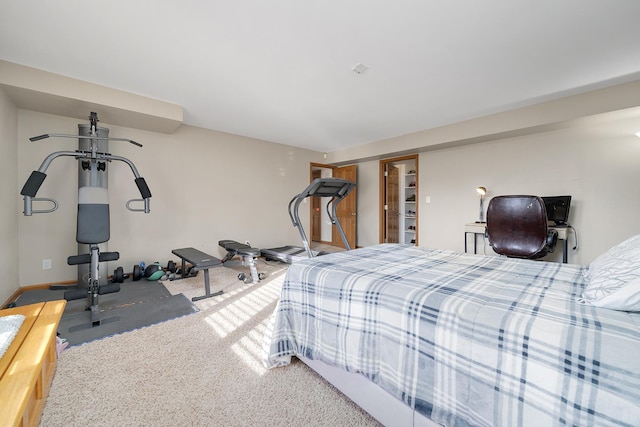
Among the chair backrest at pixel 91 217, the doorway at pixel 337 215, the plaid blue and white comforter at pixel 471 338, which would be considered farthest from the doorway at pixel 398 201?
the chair backrest at pixel 91 217

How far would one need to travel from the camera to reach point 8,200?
280 cm

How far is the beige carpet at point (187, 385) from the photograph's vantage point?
4.27 feet

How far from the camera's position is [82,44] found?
2234 millimetres

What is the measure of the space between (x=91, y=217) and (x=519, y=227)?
14.4 ft

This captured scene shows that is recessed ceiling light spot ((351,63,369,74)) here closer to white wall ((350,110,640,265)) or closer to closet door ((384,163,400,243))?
white wall ((350,110,640,265))

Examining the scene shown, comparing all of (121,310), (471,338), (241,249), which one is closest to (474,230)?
(241,249)

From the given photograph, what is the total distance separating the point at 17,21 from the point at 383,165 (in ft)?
17.8

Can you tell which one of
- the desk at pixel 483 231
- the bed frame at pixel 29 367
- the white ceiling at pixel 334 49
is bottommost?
the bed frame at pixel 29 367

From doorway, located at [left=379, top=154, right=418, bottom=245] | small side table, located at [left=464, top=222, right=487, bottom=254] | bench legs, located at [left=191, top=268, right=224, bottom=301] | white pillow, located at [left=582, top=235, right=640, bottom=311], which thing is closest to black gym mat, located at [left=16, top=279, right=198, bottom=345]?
bench legs, located at [left=191, top=268, right=224, bottom=301]

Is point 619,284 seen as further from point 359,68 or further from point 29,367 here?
point 359,68

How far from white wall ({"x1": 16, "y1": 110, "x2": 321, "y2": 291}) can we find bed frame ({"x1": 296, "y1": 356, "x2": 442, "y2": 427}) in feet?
12.2

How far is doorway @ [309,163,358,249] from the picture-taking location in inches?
249

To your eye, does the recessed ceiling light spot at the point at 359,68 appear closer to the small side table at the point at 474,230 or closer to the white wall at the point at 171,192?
the small side table at the point at 474,230

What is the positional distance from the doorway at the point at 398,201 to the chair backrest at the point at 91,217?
16.1 feet
